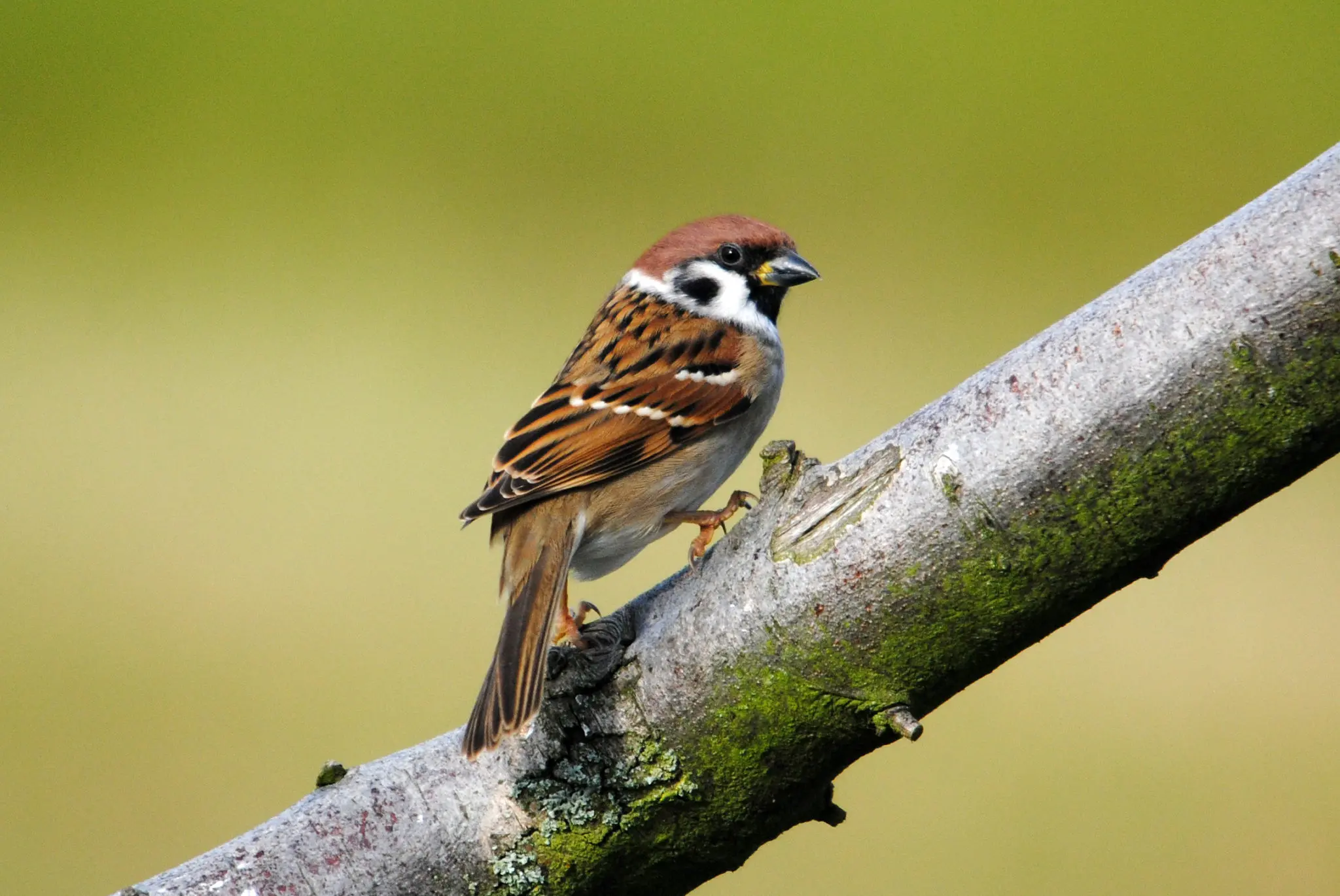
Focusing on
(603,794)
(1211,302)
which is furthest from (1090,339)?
(603,794)

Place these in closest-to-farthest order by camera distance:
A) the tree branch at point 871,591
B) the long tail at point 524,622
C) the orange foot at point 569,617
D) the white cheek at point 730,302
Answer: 1. the tree branch at point 871,591
2. the long tail at point 524,622
3. the orange foot at point 569,617
4. the white cheek at point 730,302

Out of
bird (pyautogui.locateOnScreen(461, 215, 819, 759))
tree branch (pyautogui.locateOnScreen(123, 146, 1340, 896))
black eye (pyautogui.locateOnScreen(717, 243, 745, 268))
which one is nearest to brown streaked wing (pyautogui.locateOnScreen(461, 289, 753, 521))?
bird (pyautogui.locateOnScreen(461, 215, 819, 759))

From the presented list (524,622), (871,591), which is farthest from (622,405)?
(871,591)

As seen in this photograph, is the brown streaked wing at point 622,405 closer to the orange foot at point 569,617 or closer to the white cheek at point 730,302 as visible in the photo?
the white cheek at point 730,302

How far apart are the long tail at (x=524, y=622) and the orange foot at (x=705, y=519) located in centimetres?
16

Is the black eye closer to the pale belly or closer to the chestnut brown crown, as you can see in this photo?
the chestnut brown crown

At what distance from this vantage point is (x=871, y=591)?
1.04m

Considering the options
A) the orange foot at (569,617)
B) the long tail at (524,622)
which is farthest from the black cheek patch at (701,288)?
the orange foot at (569,617)

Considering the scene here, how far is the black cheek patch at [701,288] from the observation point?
2289 millimetres

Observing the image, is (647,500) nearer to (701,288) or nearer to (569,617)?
(569,617)

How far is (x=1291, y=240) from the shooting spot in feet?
2.93

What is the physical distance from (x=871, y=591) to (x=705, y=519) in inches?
32.9

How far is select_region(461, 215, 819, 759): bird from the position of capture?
5.80ft

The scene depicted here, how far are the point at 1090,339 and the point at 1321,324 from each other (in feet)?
0.54
